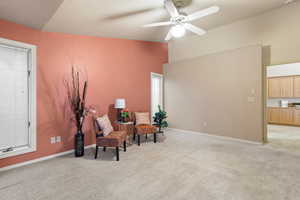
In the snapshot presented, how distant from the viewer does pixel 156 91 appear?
6129 millimetres

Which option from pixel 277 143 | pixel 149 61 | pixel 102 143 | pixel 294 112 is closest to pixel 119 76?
pixel 149 61

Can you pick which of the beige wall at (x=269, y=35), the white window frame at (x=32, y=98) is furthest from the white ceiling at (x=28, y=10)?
the beige wall at (x=269, y=35)

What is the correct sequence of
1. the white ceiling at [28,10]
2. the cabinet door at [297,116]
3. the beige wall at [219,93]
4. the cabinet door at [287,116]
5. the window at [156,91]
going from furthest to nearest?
the cabinet door at [287,116] < the cabinet door at [297,116] < the window at [156,91] < the beige wall at [219,93] < the white ceiling at [28,10]

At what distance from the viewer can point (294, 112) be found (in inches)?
261

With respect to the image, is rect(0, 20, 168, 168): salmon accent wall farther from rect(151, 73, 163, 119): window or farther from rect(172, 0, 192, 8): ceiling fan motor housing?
rect(172, 0, 192, 8): ceiling fan motor housing

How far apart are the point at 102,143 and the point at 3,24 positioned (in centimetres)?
279

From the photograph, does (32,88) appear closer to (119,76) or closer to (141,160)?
(119,76)

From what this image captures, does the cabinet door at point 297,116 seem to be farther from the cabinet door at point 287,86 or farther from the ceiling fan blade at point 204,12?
the ceiling fan blade at point 204,12

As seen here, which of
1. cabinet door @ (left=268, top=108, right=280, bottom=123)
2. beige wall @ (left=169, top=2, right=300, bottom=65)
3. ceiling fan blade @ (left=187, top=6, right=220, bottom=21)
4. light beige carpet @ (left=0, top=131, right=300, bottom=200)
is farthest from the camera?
cabinet door @ (left=268, top=108, right=280, bottom=123)

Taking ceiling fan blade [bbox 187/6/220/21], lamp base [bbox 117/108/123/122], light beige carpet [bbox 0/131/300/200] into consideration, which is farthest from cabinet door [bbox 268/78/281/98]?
lamp base [bbox 117/108/123/122]

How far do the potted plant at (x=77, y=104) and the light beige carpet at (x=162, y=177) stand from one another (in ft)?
1.12

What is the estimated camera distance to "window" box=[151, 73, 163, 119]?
5910 millimetres

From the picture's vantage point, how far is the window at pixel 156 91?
591 cm

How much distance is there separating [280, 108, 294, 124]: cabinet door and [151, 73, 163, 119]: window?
5.80m
